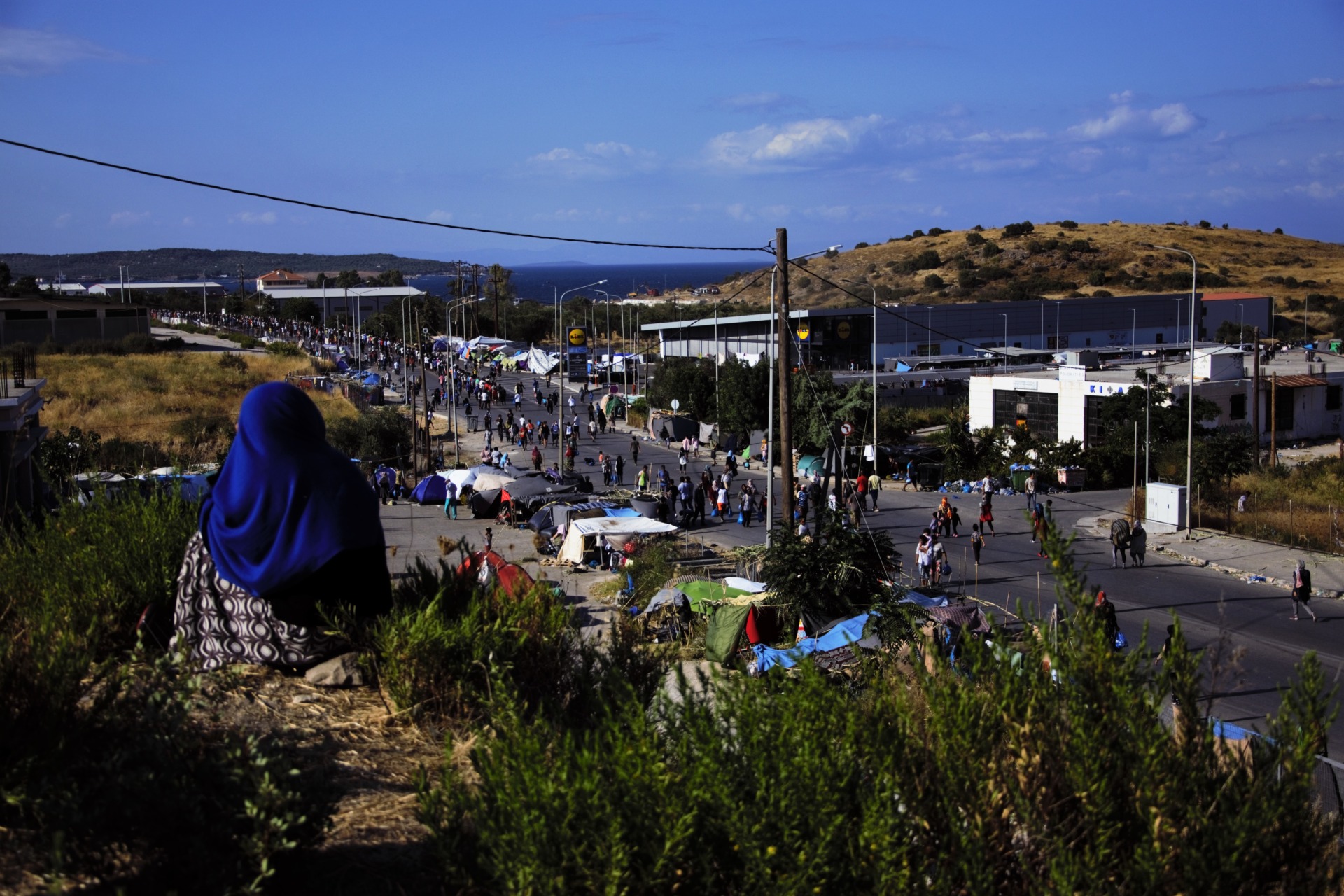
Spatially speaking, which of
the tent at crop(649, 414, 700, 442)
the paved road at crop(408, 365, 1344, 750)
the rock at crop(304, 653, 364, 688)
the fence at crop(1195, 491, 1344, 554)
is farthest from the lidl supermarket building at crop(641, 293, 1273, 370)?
the rock at crop(304, 653, 364, 688)

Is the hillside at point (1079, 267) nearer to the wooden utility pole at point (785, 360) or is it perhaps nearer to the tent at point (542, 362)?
the tent at point (542, 362)

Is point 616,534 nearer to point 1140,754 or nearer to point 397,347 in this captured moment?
point 1140,754

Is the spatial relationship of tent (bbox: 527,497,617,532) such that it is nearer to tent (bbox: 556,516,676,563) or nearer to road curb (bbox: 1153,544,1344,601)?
tent (bbox: 556,516,676,563)

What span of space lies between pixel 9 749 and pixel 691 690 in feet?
7.72

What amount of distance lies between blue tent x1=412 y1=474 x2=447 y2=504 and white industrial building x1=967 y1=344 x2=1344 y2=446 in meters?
20.3

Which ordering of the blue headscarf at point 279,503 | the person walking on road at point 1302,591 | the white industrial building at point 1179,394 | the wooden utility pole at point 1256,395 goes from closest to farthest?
1. the blue headscarf at point 279,503
2. the person walking on road at point 1302,591
3. the wooden utility pole at point 1256,395
4. the white industrial building at point 1179,394

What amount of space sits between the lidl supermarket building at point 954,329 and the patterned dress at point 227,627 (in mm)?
52811

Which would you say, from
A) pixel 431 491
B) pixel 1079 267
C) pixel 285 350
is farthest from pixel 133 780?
pixel 1079 267

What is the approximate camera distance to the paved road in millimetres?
15609

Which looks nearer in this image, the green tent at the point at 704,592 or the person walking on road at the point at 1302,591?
the green tent at the point at 704,592

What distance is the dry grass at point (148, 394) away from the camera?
43469mm

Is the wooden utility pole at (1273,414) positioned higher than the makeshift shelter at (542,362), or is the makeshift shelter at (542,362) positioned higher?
the makeshift shelter at (542,362)

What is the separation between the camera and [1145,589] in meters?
21.7

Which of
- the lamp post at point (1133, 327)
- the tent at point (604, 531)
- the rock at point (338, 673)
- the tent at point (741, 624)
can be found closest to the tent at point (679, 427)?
the tent at point (604, 531)
